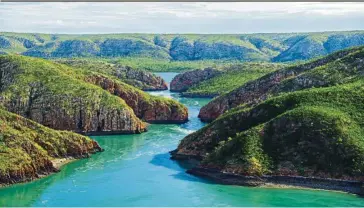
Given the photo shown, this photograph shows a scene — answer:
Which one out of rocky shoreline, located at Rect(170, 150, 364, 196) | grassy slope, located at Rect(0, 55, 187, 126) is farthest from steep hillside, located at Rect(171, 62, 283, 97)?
rocky shoreline, located at Rect(170, 150, 364, 196)

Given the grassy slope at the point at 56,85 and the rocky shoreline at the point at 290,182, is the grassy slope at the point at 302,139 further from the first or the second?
the grassy slope at the point at 56,85

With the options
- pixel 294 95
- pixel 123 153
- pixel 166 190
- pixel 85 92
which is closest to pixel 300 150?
pixel 294 95

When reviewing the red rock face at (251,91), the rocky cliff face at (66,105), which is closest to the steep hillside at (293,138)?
the rocky cliff face at (66,105)

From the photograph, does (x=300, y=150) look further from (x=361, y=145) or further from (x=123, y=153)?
(x=123, y=153)

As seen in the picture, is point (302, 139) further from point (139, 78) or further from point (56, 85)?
point (139, 78)

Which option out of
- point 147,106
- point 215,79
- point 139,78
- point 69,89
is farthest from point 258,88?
point 139,78

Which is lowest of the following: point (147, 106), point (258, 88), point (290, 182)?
Answer: point (290, 182)

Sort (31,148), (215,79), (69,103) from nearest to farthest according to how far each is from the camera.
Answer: (31,148), (69,103), (215,79)
